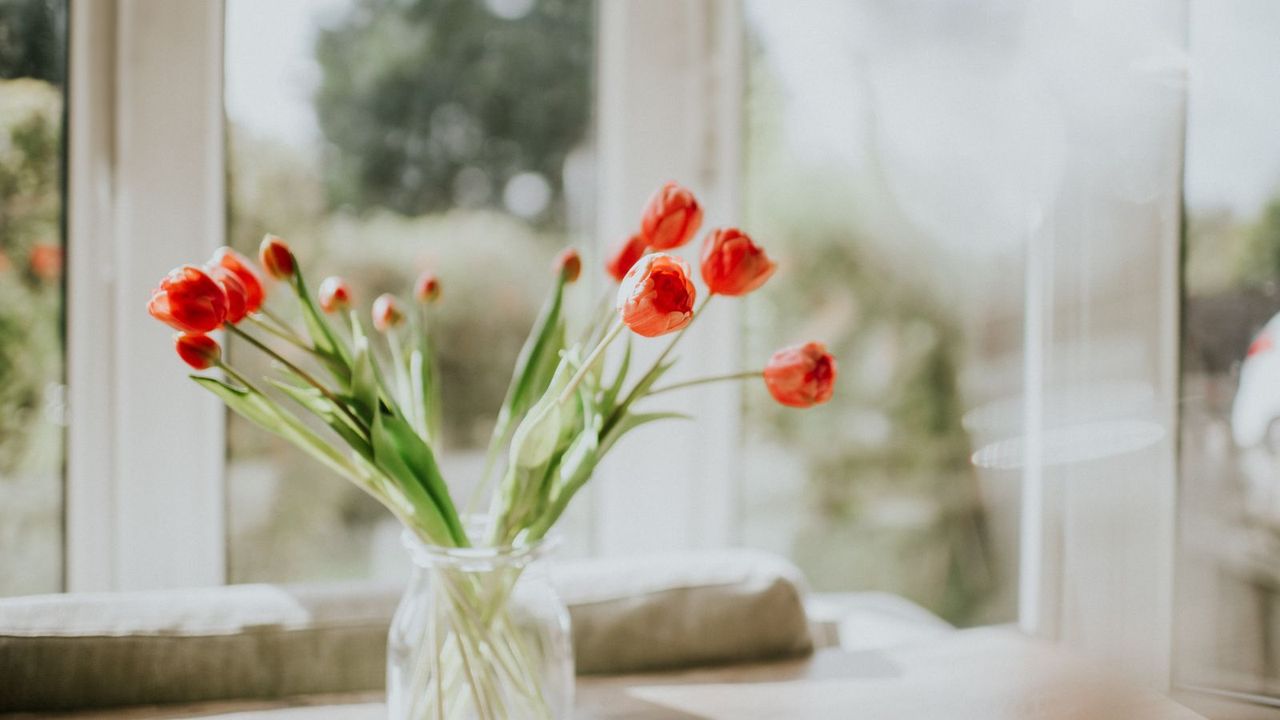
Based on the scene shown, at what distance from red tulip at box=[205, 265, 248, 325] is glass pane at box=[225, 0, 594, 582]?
0.76 meters

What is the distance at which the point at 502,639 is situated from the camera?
2.34 ft

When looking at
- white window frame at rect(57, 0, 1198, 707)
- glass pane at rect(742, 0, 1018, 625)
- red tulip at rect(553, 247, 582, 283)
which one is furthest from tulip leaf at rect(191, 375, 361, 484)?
glass pane at rect(742, 0, 1018, 625)

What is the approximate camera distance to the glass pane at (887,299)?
1508 mm

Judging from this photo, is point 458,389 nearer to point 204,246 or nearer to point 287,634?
point 204,246

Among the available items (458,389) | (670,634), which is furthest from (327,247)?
(670,634)

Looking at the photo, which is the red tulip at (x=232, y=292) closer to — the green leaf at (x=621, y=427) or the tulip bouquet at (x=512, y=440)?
the tulip bouquet at (x=512, y=440)

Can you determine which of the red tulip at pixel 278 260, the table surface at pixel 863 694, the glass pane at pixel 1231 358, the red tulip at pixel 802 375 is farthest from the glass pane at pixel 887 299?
the red tulip at pixel 278 260

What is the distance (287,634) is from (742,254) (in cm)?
65

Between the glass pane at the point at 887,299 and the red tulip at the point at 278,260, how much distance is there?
40.4 inches

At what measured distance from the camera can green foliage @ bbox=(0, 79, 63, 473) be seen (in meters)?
1.22

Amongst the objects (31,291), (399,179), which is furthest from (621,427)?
(31,291)

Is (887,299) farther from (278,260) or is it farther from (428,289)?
(278,260)

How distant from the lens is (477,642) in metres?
0.69

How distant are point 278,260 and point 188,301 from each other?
12 cm
